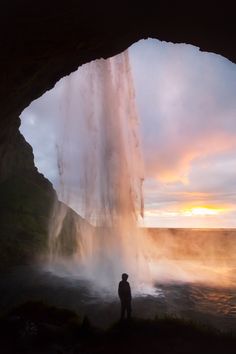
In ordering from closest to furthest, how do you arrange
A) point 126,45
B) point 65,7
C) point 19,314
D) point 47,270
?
point 65,7, point 19,314, point 126,45, point 47,270

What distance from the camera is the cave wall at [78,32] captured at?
12617 mm

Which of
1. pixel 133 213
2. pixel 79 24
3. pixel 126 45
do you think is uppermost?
pixel 126 45

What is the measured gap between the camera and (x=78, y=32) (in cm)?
1432

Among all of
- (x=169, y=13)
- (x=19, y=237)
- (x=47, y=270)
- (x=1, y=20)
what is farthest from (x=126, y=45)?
(x=19, y=237)

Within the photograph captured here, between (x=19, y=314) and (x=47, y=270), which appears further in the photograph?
(x=47, y=270)

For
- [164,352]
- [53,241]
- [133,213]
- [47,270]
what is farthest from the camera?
[53,241]

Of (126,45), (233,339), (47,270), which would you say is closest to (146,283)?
(47,270)

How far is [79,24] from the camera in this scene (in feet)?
44.9

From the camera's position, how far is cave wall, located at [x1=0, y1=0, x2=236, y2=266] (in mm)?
12617

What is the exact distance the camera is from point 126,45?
17703 mm

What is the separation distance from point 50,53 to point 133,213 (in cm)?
1819

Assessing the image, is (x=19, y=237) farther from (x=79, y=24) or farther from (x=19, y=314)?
(x=79, y=24)

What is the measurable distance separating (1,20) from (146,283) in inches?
874

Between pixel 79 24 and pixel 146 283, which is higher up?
pixel 79 24
